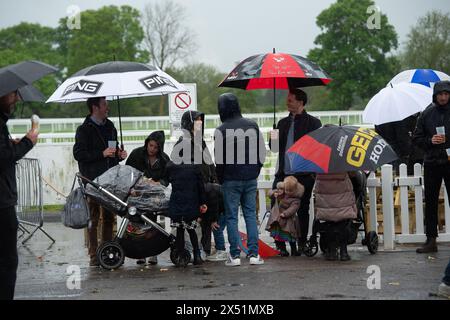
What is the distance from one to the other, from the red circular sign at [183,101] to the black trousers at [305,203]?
695 centimetres

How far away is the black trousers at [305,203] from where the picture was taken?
11453mm

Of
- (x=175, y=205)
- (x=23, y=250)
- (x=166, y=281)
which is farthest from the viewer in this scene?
(x=23, y=250)

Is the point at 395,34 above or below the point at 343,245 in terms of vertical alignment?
above

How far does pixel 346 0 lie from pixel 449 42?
38.2ft

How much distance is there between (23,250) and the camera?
1375 cm

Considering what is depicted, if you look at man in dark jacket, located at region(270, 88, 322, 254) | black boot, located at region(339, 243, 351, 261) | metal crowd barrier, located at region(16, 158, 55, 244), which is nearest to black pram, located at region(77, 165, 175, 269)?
man in dark jacket, located at region(270, 88, 322, 254)

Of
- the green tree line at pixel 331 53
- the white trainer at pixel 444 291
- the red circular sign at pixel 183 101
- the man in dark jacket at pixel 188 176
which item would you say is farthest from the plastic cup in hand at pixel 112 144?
the green tree line at pixel 331 53

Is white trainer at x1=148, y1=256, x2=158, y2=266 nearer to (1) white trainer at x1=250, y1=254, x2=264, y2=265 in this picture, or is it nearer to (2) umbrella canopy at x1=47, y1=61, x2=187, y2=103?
(1) white trainer at x1=250, y1=254, x2=264, y2=265

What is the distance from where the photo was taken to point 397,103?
519 inches

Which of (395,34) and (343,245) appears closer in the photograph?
(343,245)

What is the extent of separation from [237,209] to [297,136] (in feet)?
4.75
